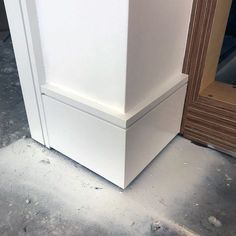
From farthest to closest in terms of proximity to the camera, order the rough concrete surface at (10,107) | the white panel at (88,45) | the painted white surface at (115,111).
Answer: the rough concrete surface at (10,107), the painted white surface at (115,111), the white panel at (88,45)

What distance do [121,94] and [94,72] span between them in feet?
0.39

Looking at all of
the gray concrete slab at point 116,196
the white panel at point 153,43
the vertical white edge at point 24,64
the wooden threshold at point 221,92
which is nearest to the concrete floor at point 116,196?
the gray concrete slab at point 116,196

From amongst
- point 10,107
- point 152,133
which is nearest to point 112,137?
point 152,133

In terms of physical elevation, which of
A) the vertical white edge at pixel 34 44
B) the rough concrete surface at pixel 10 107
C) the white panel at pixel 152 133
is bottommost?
the rough concrete surface at pixel 10 107

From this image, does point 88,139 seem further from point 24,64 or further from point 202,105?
point 202,105

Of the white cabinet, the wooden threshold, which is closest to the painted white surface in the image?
the white cabinet

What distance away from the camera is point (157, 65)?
992mm

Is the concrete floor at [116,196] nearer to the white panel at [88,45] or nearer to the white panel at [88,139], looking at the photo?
the white panel at [88,139]

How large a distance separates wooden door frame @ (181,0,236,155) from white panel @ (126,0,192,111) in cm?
4

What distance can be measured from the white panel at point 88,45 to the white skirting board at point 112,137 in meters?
0.09

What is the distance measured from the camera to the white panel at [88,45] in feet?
2.57

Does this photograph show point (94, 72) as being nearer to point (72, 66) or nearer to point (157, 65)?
point (72, 66)

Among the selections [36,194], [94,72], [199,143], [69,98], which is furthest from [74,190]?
[199,143]

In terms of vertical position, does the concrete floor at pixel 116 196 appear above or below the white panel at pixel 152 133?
below
